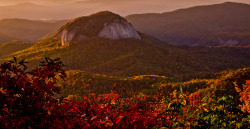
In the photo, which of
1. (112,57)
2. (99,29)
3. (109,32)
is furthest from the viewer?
(99,29)

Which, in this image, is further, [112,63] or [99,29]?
[99,29]

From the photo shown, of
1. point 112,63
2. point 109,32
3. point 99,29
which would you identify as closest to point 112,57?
point 112,63

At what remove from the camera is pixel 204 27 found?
6516 inches

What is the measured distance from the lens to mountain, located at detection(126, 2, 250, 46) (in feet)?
424

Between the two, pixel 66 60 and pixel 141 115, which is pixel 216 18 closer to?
pixel 66 60

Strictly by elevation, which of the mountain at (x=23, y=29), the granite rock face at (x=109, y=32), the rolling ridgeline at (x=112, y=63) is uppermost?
the mountain at (x=23, y=29)

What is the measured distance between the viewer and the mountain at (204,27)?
5089 inches

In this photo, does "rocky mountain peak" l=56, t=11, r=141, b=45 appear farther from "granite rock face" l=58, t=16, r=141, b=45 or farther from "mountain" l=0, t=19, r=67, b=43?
"mountain" l=0, t=19, r=67, b=43

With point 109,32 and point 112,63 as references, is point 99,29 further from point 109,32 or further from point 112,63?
point 112,63

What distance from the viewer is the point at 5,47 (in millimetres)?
58031

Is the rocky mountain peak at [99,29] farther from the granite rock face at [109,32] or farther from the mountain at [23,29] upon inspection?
the mountain at [23,29]

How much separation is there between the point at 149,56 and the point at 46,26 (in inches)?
7357

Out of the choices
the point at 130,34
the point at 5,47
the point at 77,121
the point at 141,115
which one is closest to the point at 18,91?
the point at 77,121

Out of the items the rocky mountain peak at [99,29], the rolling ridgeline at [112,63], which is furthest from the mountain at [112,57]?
the rocky mountain peak at [99,29]
